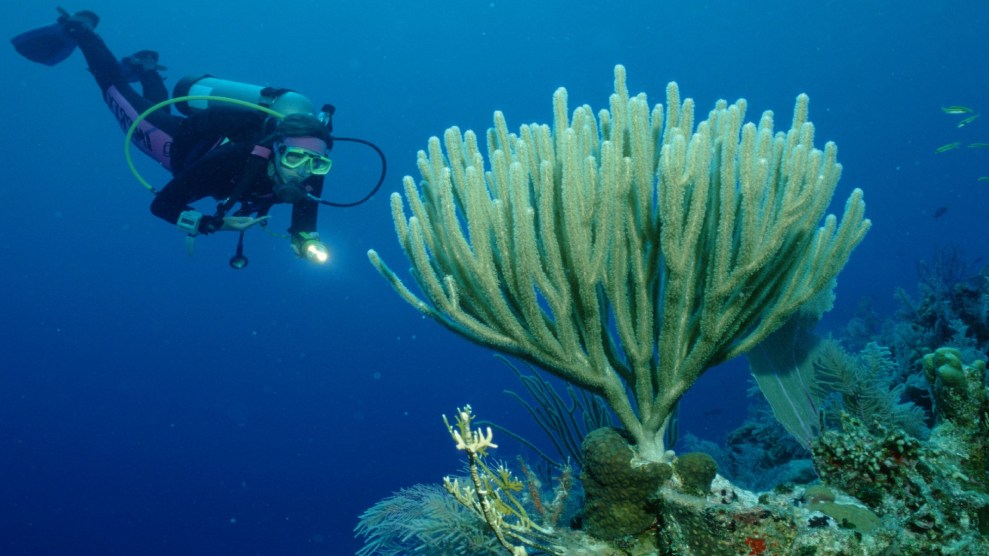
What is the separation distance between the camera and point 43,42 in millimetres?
9156

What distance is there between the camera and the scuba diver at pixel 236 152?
6.03 m

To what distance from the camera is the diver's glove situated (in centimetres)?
600

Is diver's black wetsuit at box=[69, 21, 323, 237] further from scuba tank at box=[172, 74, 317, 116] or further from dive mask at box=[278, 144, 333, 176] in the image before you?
dive mask at box=[278, 144, 333, 176]

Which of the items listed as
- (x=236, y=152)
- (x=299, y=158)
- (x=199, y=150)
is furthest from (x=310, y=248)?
(x=199, y=150)

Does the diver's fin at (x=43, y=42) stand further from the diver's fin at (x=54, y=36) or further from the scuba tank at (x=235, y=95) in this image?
the scuba tank at (x=235, y=95)

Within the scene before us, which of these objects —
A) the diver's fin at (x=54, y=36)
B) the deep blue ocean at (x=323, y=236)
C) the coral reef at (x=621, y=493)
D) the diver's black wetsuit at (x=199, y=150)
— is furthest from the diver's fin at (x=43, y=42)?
the deep blue ocean at (x=323, y=236)

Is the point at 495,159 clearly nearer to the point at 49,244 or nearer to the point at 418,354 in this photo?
the point at 418,354

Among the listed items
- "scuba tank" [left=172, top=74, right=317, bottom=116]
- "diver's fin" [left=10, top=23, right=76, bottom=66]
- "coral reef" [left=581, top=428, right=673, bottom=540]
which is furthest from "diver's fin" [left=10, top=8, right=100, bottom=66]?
"coral reef" [left=581, top=428, right=673, bottom=540]

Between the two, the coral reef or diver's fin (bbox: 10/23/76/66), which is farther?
diver's fin (bbox: 10/23/76/66)

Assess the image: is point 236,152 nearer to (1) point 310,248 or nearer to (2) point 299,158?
(2) point 299,158

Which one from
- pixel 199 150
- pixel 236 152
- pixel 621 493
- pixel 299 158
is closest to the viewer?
pixel 621 493

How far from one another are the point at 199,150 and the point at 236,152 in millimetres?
1172

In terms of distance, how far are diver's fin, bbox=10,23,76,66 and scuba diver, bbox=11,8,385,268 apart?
2.31 m

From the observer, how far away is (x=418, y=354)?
60562 millimetres
